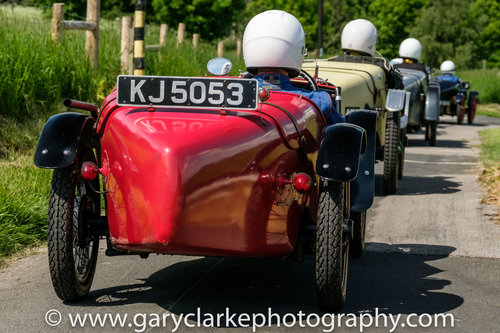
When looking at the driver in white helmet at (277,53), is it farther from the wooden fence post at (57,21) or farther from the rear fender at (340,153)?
the wooden fence post at (57,21)

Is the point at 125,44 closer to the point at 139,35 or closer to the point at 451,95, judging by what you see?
the point at 139,35

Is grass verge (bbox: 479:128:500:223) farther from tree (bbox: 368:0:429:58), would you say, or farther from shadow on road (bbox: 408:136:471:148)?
tree (bbox: 368:0:429:58)

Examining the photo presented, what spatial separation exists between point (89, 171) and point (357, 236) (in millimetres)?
2275

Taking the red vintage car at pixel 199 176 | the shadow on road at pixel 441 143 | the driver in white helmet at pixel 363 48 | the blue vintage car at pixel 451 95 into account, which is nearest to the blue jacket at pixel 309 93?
the red vintage car at pixel 199 176

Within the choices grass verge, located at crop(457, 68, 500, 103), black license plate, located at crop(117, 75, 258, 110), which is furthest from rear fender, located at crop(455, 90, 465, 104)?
black license plate, located at crop(117, 75, 258, 110)

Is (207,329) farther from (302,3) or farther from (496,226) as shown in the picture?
(302,3)

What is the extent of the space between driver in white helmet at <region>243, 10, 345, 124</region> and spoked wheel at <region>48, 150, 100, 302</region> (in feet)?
4.24

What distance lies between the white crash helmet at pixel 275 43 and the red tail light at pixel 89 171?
1.41 metres

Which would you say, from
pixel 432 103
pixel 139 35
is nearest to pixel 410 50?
pixel 432 103

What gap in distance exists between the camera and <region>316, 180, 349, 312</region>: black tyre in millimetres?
4547

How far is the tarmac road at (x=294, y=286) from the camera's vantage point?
466cm

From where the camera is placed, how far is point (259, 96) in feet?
15.2

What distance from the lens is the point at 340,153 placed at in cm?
468

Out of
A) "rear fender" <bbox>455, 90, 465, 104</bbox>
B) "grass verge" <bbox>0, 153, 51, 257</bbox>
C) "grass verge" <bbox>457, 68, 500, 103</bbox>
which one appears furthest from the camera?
"grass verge" <bbox>457, 68, 500, 103</bbox>
